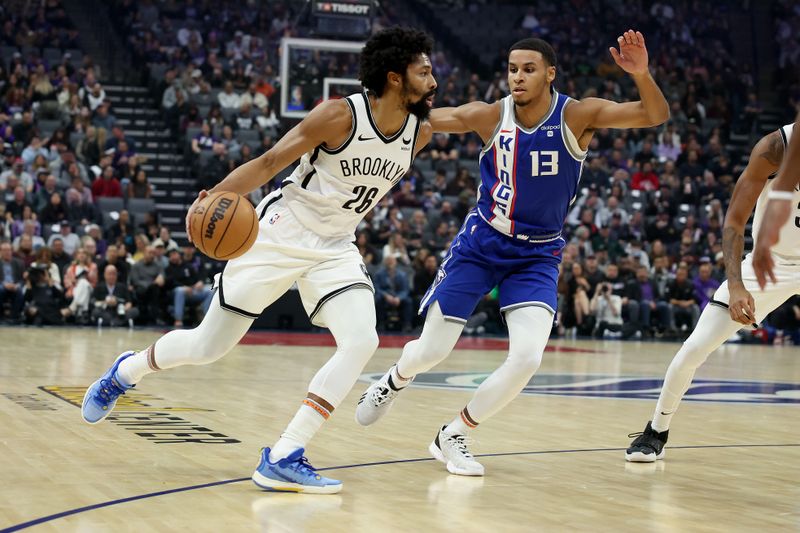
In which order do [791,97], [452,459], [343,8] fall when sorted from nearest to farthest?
[452,459] < [343,8] < [791,97]

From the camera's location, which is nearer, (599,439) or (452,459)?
(452,459)

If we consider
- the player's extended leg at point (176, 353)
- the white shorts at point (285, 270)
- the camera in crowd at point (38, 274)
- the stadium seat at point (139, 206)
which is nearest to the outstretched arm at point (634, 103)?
the white shorts at point (285, 270)

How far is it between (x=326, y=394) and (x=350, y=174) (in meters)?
1.00

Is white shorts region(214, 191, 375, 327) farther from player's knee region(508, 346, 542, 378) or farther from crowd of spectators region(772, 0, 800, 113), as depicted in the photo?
crowd of spectators region(772, 0, 800, 113)

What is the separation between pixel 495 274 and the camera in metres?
5.90

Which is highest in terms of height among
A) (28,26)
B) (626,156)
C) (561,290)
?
(28,26)

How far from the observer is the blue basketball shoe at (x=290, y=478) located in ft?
16.0

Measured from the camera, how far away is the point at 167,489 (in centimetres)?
481

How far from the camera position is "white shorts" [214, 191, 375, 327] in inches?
204

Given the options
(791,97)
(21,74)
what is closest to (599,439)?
(21,74)

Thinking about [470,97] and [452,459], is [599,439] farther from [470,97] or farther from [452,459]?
[470,97]

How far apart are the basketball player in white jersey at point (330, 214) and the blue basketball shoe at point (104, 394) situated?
0.44m

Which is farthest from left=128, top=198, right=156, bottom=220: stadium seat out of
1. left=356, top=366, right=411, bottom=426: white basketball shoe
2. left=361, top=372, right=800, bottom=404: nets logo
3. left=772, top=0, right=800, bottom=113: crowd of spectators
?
left=772, top=0, right=800, bottom=113: crowd of spectators

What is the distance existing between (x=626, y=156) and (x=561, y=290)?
5.83m
